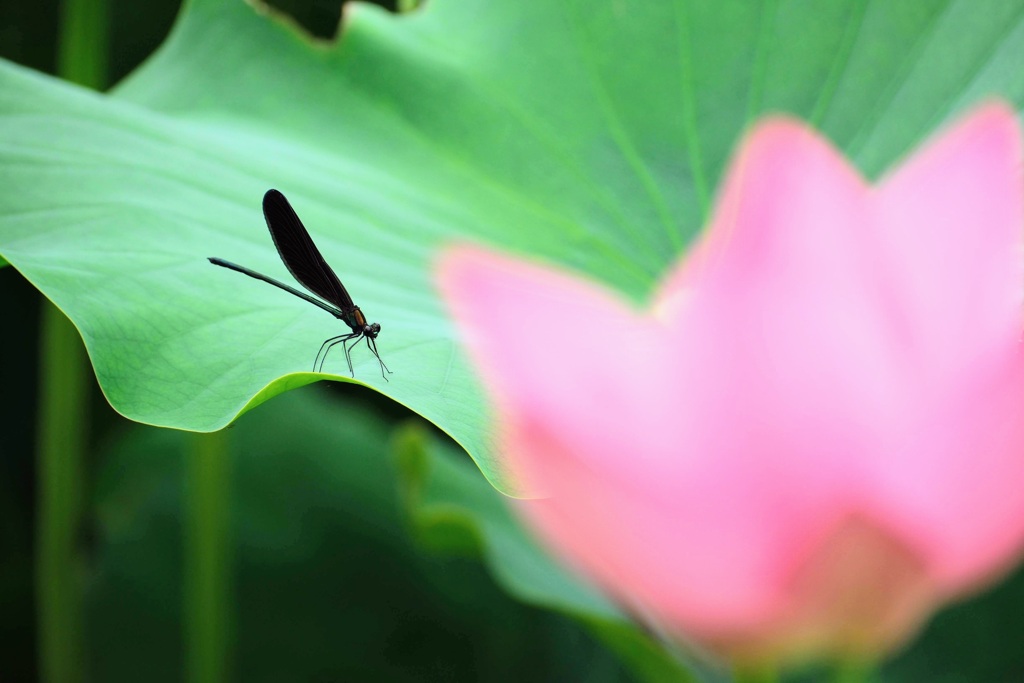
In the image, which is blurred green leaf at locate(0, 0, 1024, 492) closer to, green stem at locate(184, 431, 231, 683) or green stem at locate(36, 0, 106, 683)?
green stem at locate(36, 0, 106, 683)

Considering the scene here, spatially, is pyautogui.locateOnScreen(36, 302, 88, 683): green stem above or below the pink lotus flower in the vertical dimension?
below

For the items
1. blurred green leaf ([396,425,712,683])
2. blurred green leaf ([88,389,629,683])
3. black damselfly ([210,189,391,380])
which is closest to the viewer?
black damselfly ([210,189,391,380])

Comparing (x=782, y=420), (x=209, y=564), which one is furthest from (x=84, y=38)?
(x=782, y=420)

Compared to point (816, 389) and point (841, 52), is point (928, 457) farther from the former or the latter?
point (841, 52)

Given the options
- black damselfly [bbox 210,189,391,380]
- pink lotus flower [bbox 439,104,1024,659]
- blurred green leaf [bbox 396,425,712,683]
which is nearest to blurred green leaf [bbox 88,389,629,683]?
blurred green leaf [bbox 396,425,712,683]

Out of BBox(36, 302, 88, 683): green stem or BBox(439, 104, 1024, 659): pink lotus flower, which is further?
BBox(36, 302, 88, 683): green stem

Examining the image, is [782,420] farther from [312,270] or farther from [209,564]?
[209,564]

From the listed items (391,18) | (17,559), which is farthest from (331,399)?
(391,18)
